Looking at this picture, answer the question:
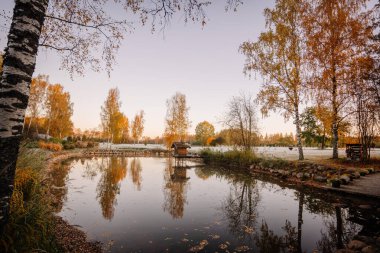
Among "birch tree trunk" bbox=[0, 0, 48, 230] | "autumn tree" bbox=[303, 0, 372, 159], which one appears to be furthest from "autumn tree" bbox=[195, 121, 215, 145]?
"birch tree trunk" bbox=[0, 0, 48, 230]

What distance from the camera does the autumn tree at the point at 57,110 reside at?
125ft

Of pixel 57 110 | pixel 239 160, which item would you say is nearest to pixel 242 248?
pixel 239 160

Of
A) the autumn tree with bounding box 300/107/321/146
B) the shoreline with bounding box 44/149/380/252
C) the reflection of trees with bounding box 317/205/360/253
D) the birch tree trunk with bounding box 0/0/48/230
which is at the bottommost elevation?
the reflection of trees with bounding box 317/205/360/253

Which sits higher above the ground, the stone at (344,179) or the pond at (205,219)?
the stone at (344,179)

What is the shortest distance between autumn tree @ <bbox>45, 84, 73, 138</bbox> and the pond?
109ft

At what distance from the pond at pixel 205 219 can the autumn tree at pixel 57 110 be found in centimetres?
3331

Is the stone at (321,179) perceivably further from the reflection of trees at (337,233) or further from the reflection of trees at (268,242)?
the reflection of trees at (268,242)

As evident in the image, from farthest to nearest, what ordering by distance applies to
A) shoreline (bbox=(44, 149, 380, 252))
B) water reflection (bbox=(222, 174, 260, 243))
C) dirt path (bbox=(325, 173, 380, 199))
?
dirt path (bbox=(325, 173, 380, 199))
water reflection (bbox=(222, 174, 260, 243))
shoreline (bbox=(44, 149, 380, 252))

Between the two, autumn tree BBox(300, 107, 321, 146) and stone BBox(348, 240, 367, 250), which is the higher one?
autumn tree BBox(300, 107, 321, 146)

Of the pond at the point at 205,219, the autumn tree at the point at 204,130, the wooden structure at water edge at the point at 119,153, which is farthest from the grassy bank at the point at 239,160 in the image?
the autumn tree at the point at 204,130

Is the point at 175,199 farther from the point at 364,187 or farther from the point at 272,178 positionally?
the point at 364,187

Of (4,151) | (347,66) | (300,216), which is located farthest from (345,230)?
(347,66)

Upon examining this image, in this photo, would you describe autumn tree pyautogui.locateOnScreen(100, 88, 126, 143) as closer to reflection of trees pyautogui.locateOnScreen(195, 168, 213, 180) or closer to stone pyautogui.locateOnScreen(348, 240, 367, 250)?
reflection of trees pyautogui.locateOnScreen(195, 168, 213, 180)

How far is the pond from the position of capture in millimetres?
5516
